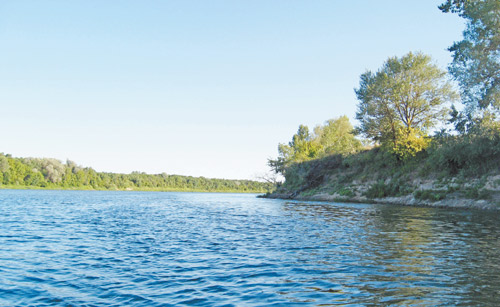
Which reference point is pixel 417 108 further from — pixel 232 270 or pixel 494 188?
pixel 232 270

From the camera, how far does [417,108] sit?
165ft

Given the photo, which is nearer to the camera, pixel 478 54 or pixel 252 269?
pixel 252 269

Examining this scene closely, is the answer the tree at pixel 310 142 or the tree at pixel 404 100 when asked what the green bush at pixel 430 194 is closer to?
the tree at pixel 404 100

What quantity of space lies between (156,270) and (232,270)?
2023mm

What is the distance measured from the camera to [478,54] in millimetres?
29844

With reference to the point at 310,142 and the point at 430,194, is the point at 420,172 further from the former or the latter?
the point at 310,142

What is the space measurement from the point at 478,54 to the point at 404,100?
20690 millimetres

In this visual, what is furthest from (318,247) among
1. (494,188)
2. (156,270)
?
(494,188)

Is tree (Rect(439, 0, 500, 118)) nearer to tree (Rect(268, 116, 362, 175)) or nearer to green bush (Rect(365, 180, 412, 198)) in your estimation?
green bush (Rect(365, 180, 412, 198))

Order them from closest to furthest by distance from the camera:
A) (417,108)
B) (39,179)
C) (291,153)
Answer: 1. (417,108)
2. (291,153)
3. (39,179)

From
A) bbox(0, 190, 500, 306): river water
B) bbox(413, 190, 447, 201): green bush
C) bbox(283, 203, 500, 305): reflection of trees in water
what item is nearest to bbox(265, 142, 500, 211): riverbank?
bbox(413, 190, 447, 201): green bush

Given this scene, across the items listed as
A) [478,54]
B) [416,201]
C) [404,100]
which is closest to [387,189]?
[416,201]

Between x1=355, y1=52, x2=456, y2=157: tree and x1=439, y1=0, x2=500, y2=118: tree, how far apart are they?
1574 cm

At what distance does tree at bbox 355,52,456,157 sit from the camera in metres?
48.9
